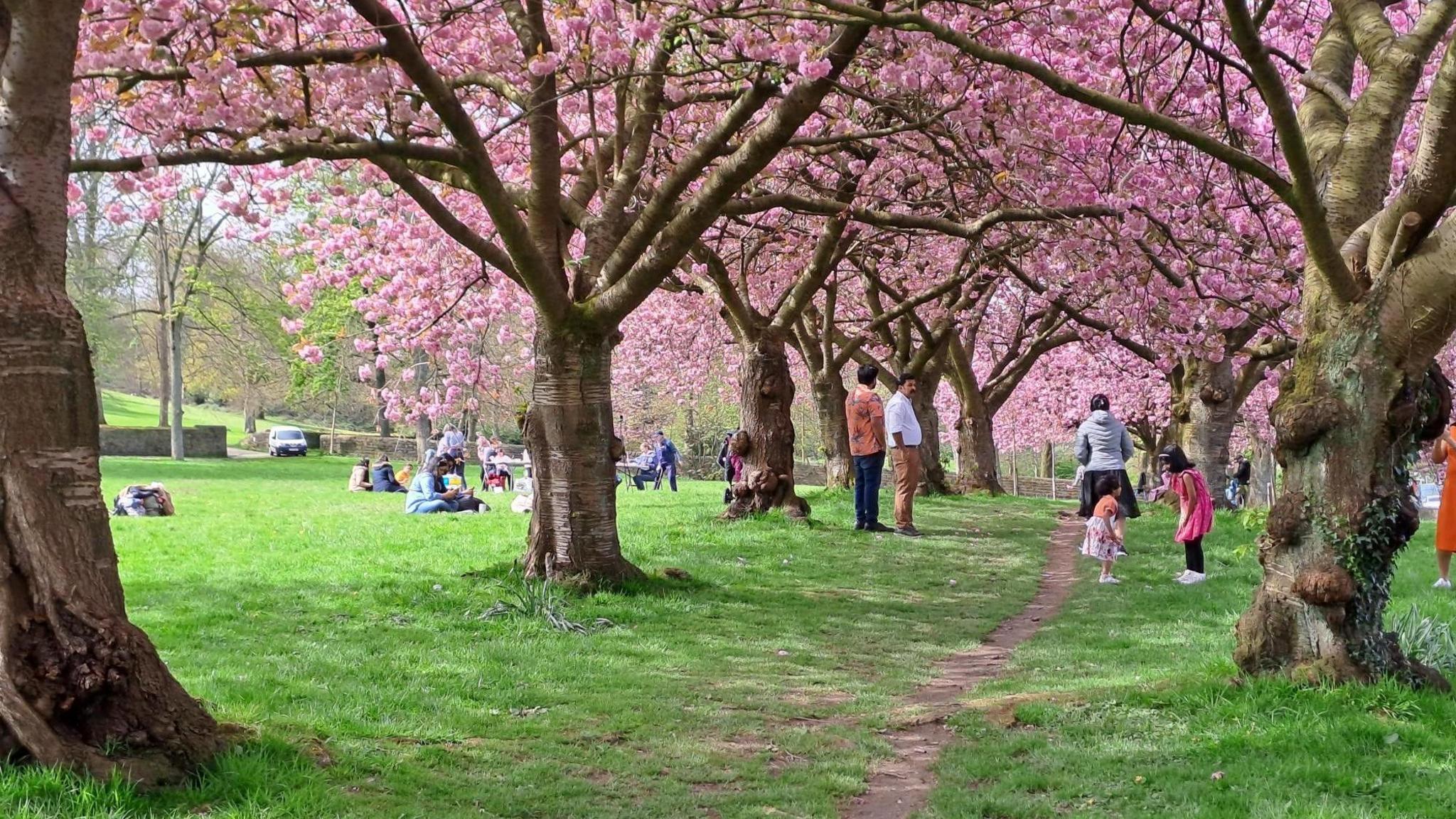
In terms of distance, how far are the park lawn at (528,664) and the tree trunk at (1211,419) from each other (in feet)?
20.3

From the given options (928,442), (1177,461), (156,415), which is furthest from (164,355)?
(1177,461)

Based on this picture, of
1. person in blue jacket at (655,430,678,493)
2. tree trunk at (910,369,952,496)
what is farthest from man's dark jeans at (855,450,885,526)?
person in blue jacket at (655,430,678,493)

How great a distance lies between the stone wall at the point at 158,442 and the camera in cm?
3416

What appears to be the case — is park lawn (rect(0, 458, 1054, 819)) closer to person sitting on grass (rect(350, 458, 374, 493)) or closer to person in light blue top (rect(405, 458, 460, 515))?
person in light blue top (rect(405, 458, 460, 515))

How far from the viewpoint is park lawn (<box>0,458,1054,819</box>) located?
4.38m

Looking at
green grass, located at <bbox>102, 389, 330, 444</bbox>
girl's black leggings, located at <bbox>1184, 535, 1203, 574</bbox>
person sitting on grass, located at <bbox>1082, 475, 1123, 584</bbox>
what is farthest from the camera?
green grass, located at <bbox>102, 389, 330, 444</bbox>

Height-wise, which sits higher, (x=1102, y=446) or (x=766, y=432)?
(x=766, y=432)

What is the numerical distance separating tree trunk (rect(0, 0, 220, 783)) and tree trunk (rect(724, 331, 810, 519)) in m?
9.91

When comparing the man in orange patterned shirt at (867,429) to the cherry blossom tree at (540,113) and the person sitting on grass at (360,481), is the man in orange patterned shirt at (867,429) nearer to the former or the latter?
the cherry blossom tree at (540,113)

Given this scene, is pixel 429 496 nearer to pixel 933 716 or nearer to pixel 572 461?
pixel 572 461

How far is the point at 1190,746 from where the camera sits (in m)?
4.77

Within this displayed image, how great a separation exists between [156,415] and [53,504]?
65912 mm

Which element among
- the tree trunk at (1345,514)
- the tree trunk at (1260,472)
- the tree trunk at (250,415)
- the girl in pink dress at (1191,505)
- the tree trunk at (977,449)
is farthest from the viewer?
the tree trunk at (250,415)

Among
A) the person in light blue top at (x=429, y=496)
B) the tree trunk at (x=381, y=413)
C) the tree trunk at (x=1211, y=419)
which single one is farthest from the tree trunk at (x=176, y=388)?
the tree trunk at (x=1211, y=419)
